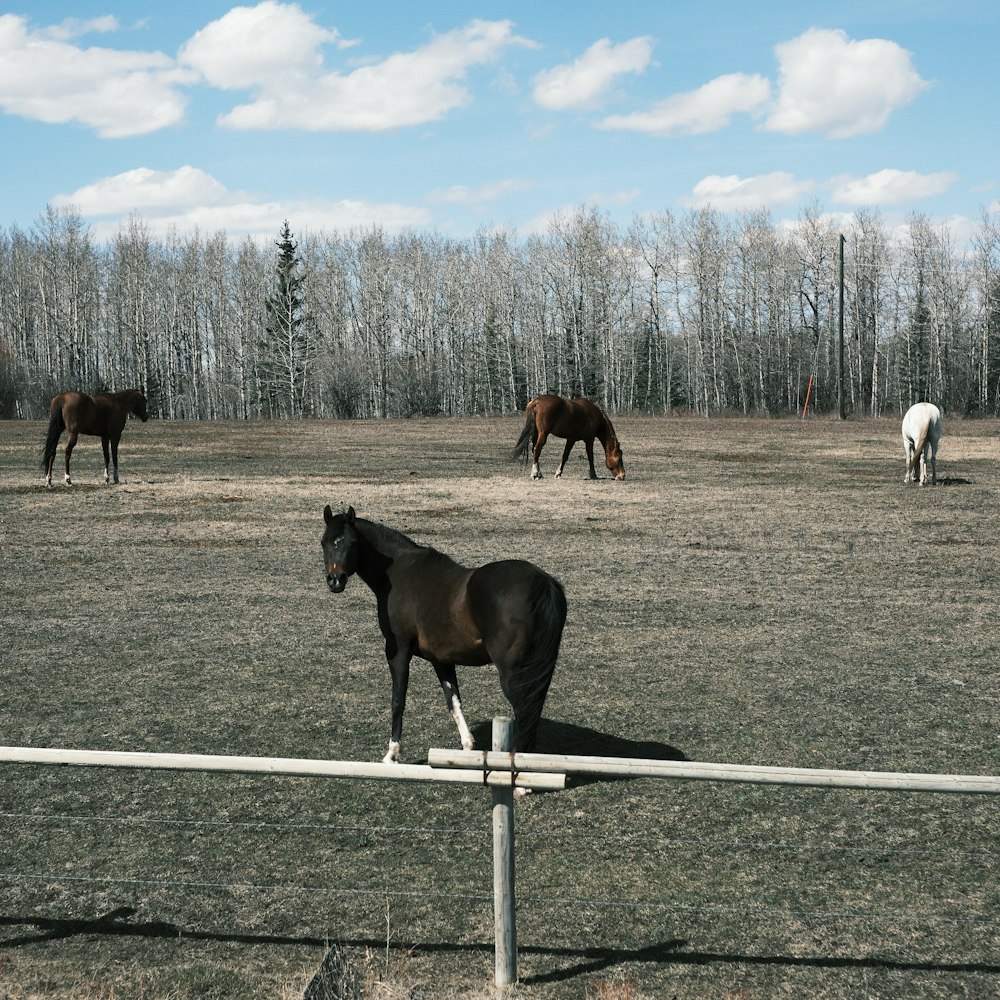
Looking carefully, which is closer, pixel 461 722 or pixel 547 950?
pixel 547 950

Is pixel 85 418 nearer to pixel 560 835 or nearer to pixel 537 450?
pixel 537 450

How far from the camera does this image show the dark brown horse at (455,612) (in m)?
5.19

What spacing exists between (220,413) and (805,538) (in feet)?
236

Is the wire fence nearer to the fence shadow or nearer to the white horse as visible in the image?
the fence shadow

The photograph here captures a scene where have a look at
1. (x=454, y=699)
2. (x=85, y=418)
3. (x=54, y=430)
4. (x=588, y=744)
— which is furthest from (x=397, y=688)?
(x=85, y=418)

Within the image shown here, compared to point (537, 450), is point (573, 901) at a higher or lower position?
lower

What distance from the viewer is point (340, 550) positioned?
18.7 feet

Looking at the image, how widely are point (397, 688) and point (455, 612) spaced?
2.09ft

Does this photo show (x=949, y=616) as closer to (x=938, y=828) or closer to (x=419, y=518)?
(x=938, y=828)

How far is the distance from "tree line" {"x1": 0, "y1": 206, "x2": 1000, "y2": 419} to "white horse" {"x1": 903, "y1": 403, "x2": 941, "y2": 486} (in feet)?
155

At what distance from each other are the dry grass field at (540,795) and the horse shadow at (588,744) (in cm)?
3

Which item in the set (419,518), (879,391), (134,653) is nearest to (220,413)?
(879,391)

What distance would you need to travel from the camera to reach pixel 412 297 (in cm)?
8338

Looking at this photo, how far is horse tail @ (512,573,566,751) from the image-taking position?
5172 millimetres
